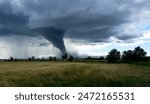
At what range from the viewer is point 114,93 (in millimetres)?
13273

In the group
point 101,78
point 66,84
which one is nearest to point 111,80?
point 101,78

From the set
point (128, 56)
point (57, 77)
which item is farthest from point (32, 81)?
point (128, 56)

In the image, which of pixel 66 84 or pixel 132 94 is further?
pixel 66 84

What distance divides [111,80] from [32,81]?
6.09 m

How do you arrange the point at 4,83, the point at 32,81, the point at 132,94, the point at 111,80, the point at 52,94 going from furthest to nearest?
the point at 111,80 < the point at 32,81 < the point at 4,83 < the point at 132,94 < the point at 52,94

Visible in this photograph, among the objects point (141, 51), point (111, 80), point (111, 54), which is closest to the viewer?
point (111, 80)

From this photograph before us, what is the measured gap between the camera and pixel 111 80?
22.8 m

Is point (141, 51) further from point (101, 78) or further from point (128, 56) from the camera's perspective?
point (101, 78)

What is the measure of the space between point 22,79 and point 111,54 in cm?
10736

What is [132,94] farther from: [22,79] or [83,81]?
[22,79]

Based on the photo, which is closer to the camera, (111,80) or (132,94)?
(132,94)

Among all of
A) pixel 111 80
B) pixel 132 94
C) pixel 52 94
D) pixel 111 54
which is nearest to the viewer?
pixel 52 94

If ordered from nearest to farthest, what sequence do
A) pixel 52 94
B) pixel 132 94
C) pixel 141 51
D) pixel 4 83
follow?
pixel 52 94 < pixel 132 94 < pixel 4 83 < pixel 141 51

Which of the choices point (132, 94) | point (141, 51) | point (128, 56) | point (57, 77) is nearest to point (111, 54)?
point (128, 56)
